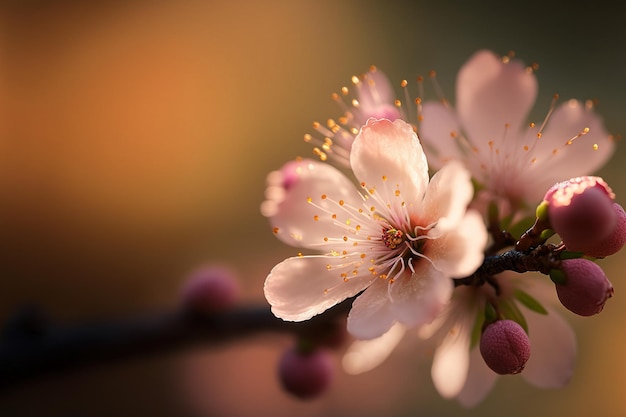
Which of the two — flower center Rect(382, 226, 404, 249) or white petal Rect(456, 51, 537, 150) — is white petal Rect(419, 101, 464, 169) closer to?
white petal Rect(456, 51, 537, 150)

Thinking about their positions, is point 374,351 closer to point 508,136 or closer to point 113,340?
point 508,136

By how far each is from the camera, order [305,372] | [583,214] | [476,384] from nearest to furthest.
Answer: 1. [583,214]
2. [476,384]
3. [305,372]

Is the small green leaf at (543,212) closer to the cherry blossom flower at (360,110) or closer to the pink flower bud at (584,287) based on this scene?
the pink flower bud at (584,287)

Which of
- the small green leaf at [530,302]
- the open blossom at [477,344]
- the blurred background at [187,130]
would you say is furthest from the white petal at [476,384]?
the blurred background at [187,130]

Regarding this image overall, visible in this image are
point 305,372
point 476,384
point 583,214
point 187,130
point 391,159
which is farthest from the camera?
point 187,130

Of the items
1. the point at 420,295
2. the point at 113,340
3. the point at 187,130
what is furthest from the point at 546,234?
the point at 187,130

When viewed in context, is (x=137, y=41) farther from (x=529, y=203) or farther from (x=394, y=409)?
(x=529, y=203)
